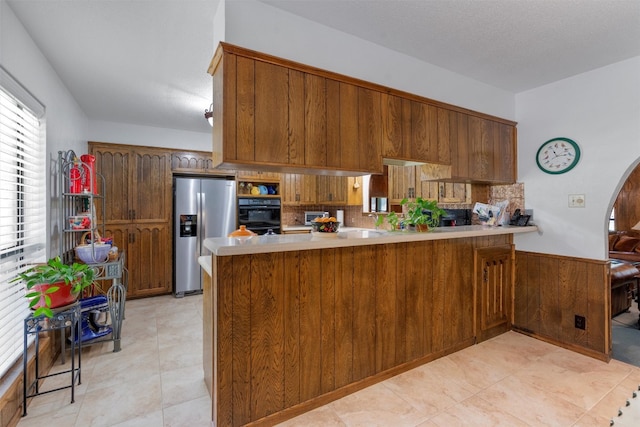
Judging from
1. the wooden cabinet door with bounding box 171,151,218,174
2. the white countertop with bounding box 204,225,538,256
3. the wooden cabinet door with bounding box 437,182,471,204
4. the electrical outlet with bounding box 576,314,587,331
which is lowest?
the electrical outlet with bounding box 576,314,587,331

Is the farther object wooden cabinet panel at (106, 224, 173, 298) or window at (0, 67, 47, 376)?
wooden cabinet panel at (106, 224, 173, 298)

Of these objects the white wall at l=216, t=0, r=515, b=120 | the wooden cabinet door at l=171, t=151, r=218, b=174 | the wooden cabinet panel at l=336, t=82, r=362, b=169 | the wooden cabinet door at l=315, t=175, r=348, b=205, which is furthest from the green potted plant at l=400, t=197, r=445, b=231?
the wooden cabinet door at l=171, t=151, r=218, b=174

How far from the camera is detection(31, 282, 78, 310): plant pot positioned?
6.29ft

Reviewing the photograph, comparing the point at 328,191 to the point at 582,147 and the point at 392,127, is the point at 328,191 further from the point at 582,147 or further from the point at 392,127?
the point at 582,147

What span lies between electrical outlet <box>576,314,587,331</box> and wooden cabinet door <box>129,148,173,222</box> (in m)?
5.01

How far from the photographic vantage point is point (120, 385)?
7.29 feet

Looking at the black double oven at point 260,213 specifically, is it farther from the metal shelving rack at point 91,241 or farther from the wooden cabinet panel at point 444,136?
the wooden cabinet panel at point 444,136

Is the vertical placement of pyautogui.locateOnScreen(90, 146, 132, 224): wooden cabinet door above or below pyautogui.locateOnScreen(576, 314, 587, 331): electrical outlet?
above

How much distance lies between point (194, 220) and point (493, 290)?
3.97 metres

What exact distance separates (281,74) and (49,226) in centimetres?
241

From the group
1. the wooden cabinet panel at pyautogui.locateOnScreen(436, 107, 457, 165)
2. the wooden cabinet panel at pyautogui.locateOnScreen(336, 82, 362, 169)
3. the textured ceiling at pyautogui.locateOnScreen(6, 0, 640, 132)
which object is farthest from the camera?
the wooden cabinet panel at pyautogui.locateOnScreen(436, 107, 457, 165)

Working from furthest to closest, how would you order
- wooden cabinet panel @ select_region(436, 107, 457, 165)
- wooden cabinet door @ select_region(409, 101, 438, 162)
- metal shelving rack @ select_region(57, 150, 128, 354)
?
metal shelving rack @ select_region(57, 150, 128, 354), wooden cabinet panel @ select_region(436, 107, 457, 165), wooden cabinet door @ select_region(409, 101, 438, 162)

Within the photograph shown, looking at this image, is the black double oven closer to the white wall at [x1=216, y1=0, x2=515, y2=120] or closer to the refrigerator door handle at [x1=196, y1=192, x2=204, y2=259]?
the refrigerator door handle at [x1=196, y1=192, x2=204, y2=259]

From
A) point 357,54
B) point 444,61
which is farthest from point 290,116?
point 444,61
